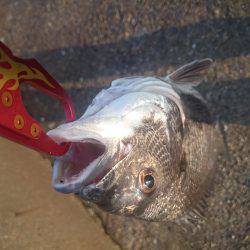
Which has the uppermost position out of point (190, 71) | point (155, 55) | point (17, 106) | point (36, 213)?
point (17, 106)

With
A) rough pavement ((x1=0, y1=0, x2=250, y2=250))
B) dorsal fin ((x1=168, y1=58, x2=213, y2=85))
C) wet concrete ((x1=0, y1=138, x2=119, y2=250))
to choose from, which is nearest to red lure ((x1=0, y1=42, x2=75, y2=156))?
dorsal fin ((x1=168, y1=58, x2=213, y2=85))

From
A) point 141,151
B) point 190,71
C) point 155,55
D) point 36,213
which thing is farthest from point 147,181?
point 36,213

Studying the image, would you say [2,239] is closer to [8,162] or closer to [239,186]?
[8,162]

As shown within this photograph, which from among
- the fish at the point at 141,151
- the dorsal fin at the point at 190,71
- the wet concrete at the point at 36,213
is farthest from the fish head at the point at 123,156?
the wet concrete at the point at 36,213

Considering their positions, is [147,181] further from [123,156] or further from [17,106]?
[17,106]

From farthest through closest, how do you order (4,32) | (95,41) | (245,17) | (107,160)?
(4,32) < (95,41) < (245,17) < (107,160)

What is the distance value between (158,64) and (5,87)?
1.78m

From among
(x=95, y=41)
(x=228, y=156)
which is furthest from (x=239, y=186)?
(x=95, y=41)

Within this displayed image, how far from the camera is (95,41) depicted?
272cm

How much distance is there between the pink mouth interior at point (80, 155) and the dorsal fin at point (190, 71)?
2.11 ft

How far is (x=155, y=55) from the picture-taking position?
2.60 metres

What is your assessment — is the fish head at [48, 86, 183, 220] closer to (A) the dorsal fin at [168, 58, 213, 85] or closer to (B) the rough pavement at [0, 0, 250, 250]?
(A) the dorsal fin at [168, 58, 213, 85]

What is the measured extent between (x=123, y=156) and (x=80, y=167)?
0.13 meters

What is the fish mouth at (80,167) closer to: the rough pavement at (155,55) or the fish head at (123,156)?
the fish head at (123,156)
